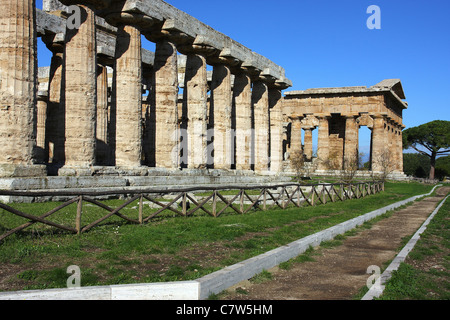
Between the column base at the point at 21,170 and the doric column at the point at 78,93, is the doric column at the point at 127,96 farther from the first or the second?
the column base at the point at 21,170

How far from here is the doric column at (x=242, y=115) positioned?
27.5 m

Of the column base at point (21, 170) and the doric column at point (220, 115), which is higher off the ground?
the doric column at point (220, 115)

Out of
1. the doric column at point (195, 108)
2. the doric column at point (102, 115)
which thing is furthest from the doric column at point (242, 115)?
the doric column at point (102, 115)

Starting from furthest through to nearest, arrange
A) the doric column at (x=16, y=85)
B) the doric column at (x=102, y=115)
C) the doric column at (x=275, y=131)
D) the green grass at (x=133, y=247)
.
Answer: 1. the doric column at (x=275, y=131)
2. the doric column at (x=102, y=115)
3. the doric column at (x=16, y=85)
4. the green grass at (x=133, y=247)

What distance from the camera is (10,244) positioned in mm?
7555

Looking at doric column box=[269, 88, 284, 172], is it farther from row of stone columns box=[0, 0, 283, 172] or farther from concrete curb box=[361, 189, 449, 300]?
concrete curb box=[361, 189, 449, 300]

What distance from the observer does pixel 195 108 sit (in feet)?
73.2

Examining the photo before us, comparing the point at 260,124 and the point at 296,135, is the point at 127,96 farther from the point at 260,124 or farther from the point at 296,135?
the point at 296,135

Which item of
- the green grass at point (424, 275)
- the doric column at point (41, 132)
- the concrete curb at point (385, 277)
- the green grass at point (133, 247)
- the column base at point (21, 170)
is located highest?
the doric column at point (41, 132)

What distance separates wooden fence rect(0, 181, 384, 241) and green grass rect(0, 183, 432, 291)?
285mm

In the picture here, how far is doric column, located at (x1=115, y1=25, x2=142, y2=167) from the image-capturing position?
1723cm

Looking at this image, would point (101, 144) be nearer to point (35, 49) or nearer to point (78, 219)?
point (35, 49)

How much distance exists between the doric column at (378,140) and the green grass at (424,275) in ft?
127

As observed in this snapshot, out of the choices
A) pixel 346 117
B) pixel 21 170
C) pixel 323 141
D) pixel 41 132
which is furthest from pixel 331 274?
pixel 346 117
